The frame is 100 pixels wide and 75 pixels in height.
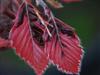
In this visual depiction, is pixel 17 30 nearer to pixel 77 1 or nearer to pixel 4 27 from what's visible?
pixel 4 27

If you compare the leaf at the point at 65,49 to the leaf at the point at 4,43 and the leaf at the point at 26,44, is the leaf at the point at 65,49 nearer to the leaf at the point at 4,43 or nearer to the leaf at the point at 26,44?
the leaf at the point at 26,44

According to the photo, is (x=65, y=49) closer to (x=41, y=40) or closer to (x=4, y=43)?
(x=41, y=40)

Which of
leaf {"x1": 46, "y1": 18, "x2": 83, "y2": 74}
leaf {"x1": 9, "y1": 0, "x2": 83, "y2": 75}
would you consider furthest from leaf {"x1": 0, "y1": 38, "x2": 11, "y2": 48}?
leaf {"x1": 46, "y1": 18, "x2": 83, "y2": 74}

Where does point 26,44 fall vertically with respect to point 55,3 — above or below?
below

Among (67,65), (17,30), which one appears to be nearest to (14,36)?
(17,30)

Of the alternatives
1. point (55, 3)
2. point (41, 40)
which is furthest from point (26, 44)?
point (55, 3)
